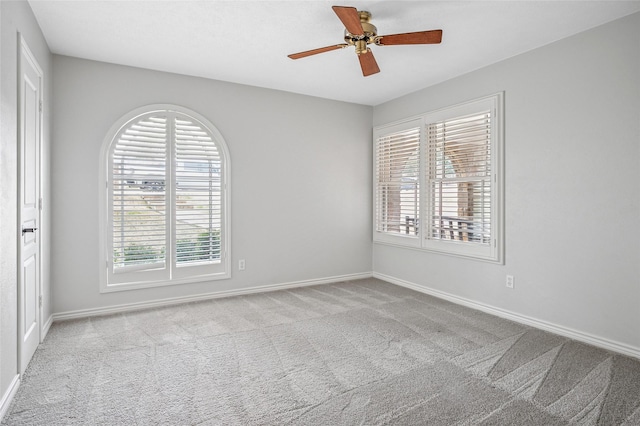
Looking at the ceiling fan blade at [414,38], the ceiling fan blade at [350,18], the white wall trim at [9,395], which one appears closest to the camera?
the white wall trim at [9,395]

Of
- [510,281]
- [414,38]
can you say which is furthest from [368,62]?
[510,281]

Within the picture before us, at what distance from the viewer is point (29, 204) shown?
8.48 feet

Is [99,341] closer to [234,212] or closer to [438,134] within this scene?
[234,212]

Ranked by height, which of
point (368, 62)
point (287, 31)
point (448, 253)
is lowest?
point (448, 253)

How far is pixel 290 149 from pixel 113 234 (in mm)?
Result: 2284

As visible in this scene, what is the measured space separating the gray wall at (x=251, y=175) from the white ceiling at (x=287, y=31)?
0.30 meters

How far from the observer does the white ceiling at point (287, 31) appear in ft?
8.47

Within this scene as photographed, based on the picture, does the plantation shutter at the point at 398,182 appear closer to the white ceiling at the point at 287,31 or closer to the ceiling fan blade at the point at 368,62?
the white ceiling at the point at 287,31

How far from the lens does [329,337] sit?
301cm

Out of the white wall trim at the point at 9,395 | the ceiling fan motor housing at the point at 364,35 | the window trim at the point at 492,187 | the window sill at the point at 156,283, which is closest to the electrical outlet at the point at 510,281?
the window trim at the point at 492,187

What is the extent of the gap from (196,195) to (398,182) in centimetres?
263

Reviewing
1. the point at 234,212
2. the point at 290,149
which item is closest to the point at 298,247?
the point at 234,212

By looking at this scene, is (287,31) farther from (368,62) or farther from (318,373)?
(318,373)

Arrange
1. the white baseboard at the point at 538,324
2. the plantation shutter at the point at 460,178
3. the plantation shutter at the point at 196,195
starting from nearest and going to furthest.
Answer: the white baseboard at the point at 538,324, the plantation shutter at the point at 460,178, the plantation shutter at the point at 196,195
